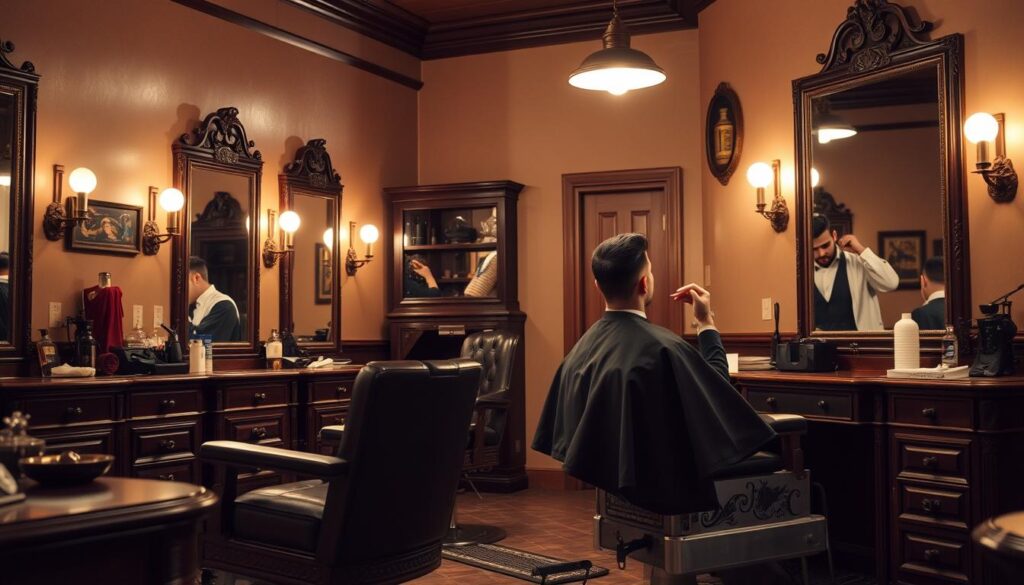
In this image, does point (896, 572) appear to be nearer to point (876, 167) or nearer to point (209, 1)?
point (876, 167)

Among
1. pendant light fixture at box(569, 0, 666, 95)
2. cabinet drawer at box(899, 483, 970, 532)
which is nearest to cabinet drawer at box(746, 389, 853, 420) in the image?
cabinet drawer at box(899, 483, 970, 532)

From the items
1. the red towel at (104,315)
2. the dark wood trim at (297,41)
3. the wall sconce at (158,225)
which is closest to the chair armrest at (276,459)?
the red towel at (104,315)

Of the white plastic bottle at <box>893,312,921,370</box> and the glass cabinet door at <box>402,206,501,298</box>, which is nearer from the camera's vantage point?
the white plastic bottle at <box>893,312,921,370</box>

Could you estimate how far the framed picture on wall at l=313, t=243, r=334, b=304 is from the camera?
6.92m

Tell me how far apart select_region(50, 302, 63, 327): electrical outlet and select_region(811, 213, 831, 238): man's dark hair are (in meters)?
4.00

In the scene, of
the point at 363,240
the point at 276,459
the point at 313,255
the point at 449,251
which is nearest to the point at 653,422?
the point at 276,459

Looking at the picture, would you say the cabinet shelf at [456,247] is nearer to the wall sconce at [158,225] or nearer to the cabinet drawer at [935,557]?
the wall sconce at [158,225]

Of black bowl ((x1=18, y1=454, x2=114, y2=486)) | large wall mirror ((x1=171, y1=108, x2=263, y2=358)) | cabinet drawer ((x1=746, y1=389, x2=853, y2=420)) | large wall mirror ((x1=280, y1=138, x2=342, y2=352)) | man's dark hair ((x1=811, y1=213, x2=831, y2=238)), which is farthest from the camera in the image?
large wall mirror ((x1=280, y1=138, x2=342, y2=352))

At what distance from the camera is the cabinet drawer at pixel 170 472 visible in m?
4.75

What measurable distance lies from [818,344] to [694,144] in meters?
2.49

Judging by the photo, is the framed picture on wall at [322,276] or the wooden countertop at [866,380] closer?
the wooden countertop at [866,380]

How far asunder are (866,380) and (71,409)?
3.45 meters

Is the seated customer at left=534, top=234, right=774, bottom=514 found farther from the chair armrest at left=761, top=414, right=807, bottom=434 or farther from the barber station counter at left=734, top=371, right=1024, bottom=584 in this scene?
the barber station counter at left=734, top=371, right=1024, bottom=584

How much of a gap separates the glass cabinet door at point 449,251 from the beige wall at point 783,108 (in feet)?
5.45
